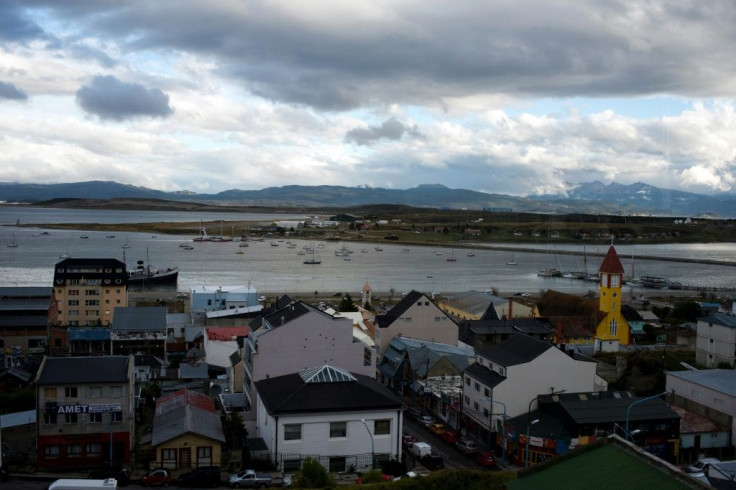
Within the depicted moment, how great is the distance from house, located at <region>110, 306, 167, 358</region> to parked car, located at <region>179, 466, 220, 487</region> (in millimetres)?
10829

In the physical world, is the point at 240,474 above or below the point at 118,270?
below

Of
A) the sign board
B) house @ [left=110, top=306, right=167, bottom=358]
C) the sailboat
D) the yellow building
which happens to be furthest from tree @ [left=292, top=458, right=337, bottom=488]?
the sailboat

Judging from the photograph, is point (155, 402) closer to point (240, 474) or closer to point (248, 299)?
point (240, 474)

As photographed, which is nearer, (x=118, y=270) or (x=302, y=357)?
(x=302, y=357)

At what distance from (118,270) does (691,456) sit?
1918 cm

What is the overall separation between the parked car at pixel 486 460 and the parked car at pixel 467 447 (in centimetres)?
18

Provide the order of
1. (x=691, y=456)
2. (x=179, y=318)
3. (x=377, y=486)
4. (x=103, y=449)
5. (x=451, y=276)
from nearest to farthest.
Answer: (x=377, y=486)
(x=103, y=449)
(x=691, y=456)
(x=179, y=318)
(x=451, y=276)

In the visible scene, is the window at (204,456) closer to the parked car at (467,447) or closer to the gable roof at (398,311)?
the parked car at (467,447)

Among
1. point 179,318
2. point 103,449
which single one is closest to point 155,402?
point 103,449

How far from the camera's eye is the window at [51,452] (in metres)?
11.0

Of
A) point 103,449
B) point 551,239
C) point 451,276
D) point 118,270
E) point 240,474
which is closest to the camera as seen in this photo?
point 240,474

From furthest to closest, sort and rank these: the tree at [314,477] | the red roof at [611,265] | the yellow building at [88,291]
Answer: the yellow building at [88,291], the red roof at [611,265], the tree at [314,477]

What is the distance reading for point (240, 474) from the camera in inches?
400

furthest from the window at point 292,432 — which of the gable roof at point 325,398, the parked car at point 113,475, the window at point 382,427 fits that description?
the parked car at point 113,475
